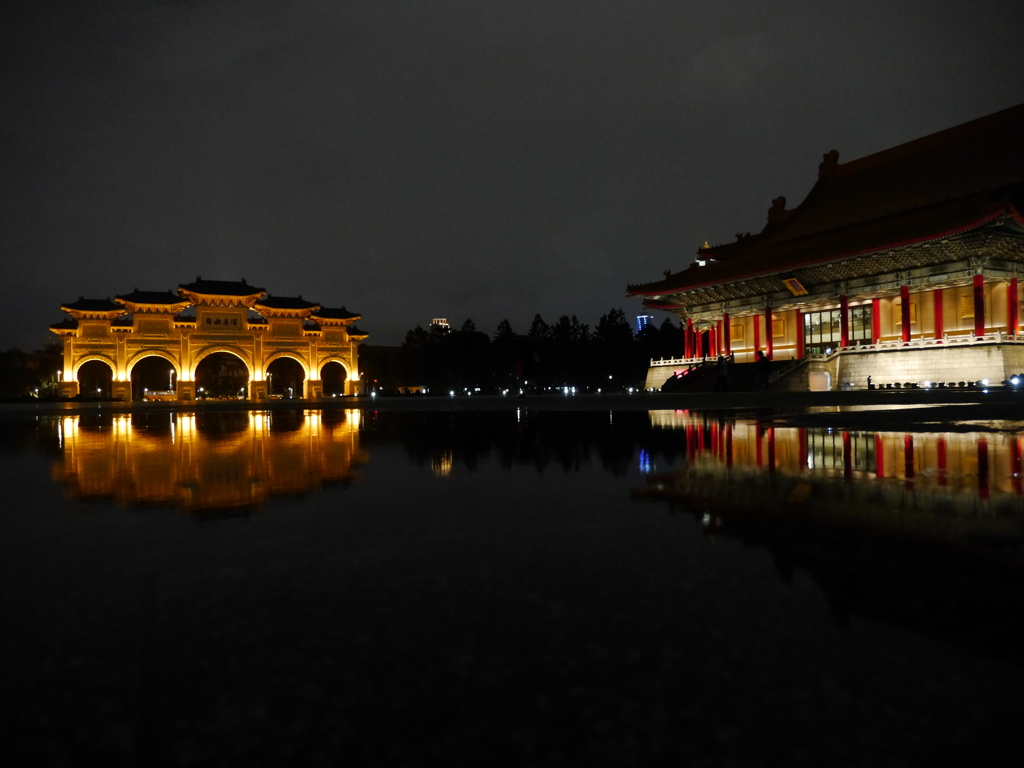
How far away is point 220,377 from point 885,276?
210 ft

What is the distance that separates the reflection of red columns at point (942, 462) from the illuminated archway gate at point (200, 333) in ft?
157

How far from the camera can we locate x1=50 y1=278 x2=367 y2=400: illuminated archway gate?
44469 mm

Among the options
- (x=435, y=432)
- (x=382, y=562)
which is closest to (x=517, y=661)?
(x=382, y=562)

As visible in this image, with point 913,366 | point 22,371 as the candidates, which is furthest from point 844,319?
point 22,371

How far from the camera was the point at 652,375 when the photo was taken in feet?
128

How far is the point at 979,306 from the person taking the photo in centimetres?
2353

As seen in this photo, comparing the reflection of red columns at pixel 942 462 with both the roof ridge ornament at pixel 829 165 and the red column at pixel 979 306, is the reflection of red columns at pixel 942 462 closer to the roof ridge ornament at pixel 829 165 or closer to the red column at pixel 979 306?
the red column at pixel 979 306

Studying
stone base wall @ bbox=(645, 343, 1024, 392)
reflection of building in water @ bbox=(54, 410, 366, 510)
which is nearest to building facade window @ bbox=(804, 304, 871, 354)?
stone base wall @ bbox=(645, 343, 1024, 392)

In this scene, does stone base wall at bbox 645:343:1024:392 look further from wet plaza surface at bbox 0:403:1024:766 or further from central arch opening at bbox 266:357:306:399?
central arch opening at bbox 266:357:306:399

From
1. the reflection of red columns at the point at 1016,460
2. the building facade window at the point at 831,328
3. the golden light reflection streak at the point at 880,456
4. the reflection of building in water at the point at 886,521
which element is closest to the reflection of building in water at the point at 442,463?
the reflection of building in water at the point at 886,521

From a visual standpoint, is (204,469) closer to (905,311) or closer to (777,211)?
(905,311)

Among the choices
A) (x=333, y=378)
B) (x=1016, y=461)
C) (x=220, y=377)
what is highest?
(x=220, y=377)

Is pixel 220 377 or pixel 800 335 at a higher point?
pixel 800 335

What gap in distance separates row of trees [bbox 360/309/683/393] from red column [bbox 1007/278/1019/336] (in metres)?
35.0
